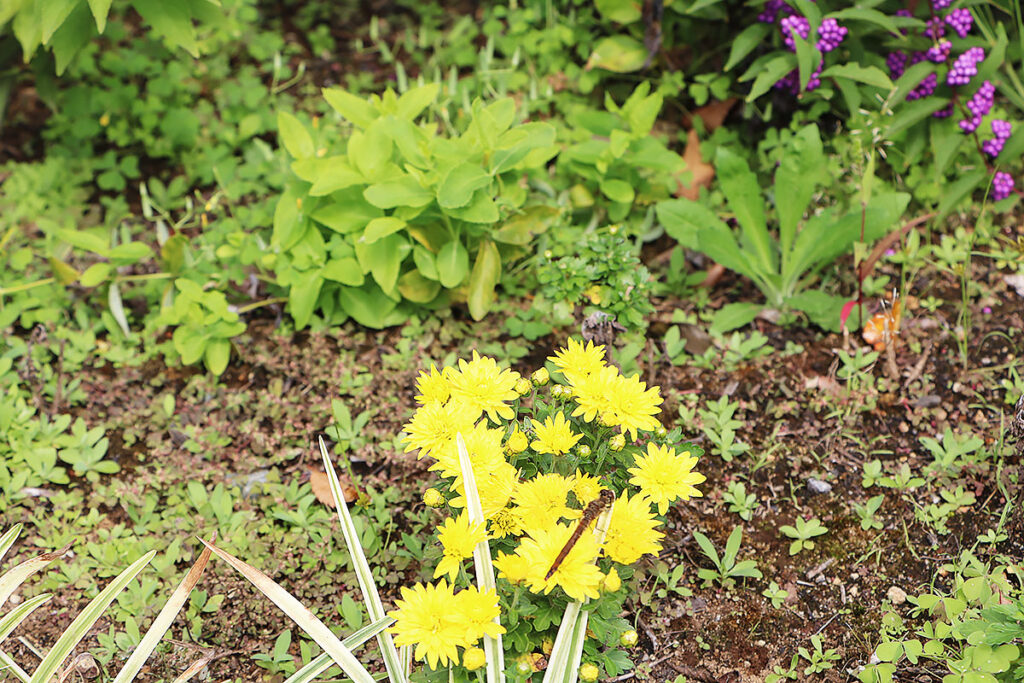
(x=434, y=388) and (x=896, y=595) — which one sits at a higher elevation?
(x=434, y=388)

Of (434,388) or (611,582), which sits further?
(434,388)

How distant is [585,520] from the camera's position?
5.28 feet

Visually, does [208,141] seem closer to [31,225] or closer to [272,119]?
A: [272,119]

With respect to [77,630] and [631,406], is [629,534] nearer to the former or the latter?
[631,406]

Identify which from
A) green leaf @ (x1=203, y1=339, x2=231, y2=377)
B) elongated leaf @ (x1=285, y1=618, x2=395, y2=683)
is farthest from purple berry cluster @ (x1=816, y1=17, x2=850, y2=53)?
elongated leaf @ (x1=285, y1=618, x2=395, y2=683)

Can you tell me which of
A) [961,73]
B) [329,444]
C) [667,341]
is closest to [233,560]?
[329,444]

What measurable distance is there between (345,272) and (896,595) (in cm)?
168

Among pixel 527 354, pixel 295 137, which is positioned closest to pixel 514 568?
pixel 527 354

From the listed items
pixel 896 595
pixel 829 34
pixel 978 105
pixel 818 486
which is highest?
pixel 829 34

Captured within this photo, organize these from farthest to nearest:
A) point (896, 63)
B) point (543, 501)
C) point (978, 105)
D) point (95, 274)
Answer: point (896, 63)
point (978, 105)
point (95, 274)
point (543, 501)

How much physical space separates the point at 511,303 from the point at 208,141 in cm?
140

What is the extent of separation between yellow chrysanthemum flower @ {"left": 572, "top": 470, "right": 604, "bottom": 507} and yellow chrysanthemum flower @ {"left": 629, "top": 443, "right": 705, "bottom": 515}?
71 millimetres

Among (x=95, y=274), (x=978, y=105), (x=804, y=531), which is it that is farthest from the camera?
(x=978, y=105)

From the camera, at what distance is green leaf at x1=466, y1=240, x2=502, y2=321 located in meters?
2.65
